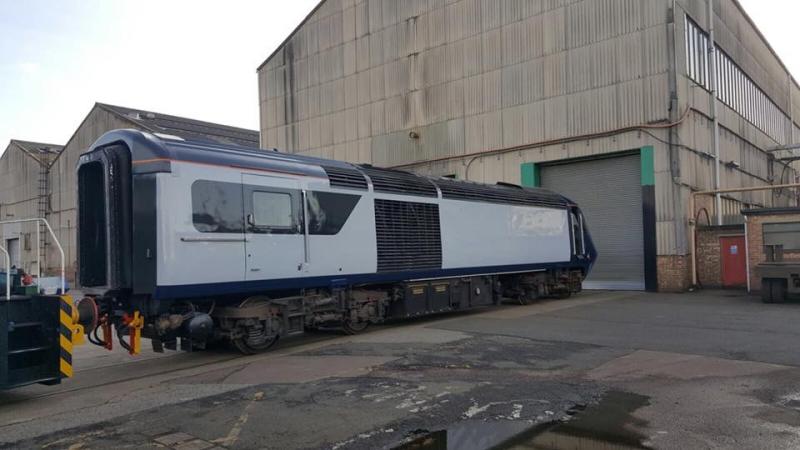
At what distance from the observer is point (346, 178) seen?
11.2 m

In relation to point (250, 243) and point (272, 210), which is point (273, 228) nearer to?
point (272, 210)

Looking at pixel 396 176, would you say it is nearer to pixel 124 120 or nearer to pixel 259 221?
pixel 259 221

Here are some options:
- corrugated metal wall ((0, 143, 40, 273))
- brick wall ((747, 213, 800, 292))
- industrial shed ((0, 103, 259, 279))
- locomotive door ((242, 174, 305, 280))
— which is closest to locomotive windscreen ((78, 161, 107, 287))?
locomotive door ((242, 174, 305, 280))

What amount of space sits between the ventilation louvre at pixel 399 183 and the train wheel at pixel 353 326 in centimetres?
264

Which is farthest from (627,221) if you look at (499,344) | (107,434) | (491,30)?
(107,434)

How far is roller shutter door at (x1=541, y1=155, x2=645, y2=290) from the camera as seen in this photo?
21.1 m

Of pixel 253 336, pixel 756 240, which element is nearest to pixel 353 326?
pixel 253 336

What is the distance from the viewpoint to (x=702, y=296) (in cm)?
Result: 1831

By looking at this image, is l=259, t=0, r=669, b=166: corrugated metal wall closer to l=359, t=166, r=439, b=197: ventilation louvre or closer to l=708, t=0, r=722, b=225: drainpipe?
l=708, t=0, r=722, b=225: drainpipe

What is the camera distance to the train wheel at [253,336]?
961 centimetres

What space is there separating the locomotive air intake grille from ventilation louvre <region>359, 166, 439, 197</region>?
0.81 ft

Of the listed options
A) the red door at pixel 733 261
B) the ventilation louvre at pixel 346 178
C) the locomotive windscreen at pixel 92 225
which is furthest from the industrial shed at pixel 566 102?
the locomotive windscreen at pixel 92 225

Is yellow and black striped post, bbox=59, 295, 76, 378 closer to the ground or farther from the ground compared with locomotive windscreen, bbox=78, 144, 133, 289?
closer to the ground

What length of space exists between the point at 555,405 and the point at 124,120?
3345 centimetres
